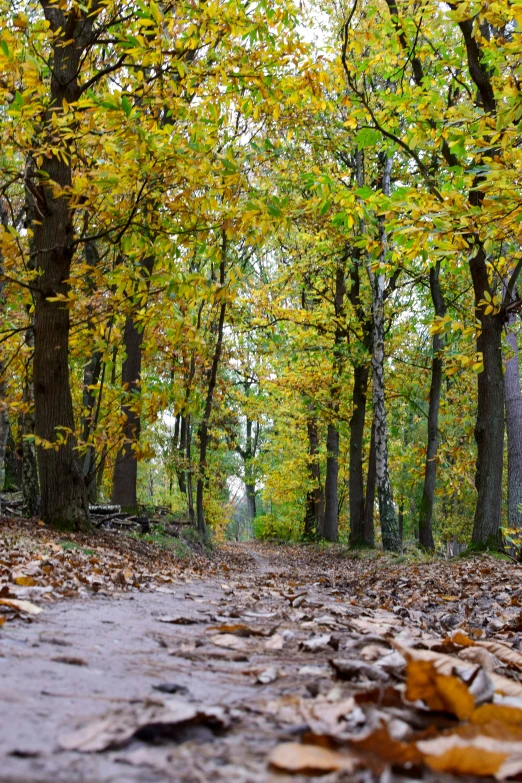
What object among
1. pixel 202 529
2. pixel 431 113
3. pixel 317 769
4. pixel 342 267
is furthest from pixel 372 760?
pixel 342 267

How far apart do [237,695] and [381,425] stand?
1229cm

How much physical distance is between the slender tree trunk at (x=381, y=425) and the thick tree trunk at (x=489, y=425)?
3918mm

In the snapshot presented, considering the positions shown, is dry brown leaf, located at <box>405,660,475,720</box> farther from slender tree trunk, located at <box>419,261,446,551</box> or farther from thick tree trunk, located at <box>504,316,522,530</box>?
thick tree trunk, located at <box>504,316,522,530</box>

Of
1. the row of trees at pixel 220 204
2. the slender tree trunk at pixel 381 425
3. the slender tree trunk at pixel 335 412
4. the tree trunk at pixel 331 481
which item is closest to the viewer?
the row of trees at pixel 220 204

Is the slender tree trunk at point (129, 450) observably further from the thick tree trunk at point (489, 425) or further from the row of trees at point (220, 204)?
the thick tree trunk at point (489, 425)

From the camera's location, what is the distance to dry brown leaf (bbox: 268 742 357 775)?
979mm

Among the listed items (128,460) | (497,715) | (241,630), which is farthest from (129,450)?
(497,715)

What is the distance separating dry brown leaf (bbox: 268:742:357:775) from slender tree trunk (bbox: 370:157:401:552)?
12.4 m

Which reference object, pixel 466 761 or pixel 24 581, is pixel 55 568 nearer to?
pixel 24 581

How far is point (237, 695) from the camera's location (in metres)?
1.65

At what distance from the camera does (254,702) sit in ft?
5.11

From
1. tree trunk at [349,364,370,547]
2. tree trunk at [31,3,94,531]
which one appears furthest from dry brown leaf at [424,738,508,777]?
tree trunk at [349,364,370,547]

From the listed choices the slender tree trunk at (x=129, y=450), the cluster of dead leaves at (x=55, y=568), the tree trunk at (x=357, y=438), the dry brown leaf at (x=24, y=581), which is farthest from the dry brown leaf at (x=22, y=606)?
the tree trunk at (x=357, y=438)

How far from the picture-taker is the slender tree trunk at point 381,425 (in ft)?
43.3
